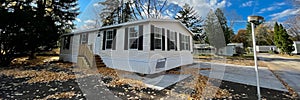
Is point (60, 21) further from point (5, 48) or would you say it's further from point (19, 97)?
point (19, 97)

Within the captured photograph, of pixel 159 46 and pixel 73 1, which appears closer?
pixel 159 46

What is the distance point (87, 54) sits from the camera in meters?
8.99

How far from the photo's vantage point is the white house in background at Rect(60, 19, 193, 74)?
6629mm

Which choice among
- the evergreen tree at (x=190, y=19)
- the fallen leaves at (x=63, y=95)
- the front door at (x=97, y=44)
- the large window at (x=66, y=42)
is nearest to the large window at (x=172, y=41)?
the front door at (x=97, y=44)

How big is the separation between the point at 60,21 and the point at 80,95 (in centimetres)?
1596

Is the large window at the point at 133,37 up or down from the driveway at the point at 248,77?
up

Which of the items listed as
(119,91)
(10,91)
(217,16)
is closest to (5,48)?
(10,91)

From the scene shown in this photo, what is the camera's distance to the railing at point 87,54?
8.63 metres

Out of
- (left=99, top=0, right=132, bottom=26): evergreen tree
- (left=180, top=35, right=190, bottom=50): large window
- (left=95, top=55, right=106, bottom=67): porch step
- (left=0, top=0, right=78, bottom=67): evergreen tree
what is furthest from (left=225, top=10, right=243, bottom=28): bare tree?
(left=0, top=0, right=78, bottom=67): evergreen tree

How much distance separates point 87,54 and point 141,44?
4.27 m

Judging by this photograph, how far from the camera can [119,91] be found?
421cm

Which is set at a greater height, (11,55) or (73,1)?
(73,1)

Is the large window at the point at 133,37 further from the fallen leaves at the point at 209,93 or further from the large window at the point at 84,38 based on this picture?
the large window at the point at 84,38

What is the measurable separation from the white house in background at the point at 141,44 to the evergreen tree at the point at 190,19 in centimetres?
1261
